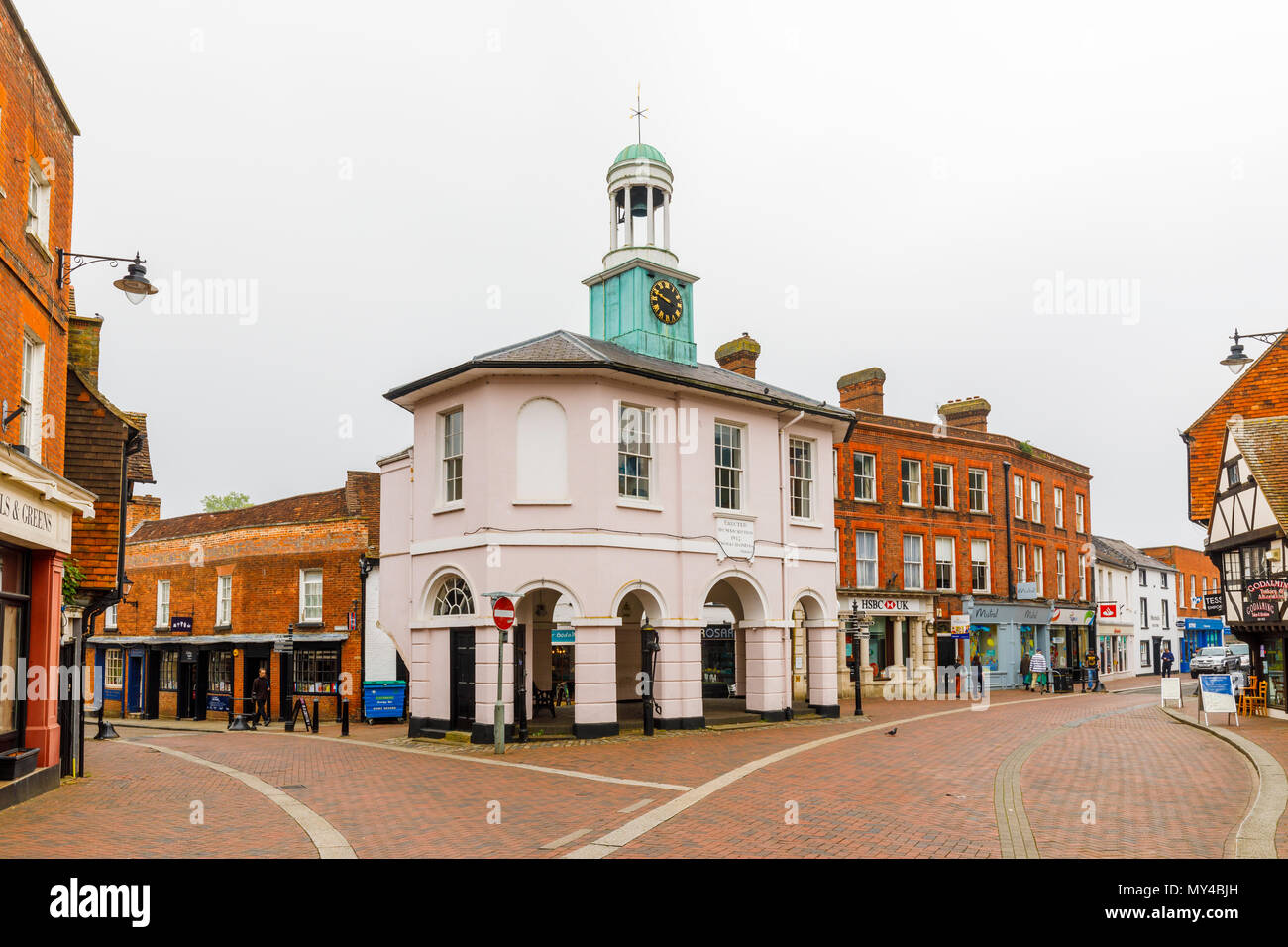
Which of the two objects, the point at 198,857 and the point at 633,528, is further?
the point at 633,528

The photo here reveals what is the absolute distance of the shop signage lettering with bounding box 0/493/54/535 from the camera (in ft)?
37.3

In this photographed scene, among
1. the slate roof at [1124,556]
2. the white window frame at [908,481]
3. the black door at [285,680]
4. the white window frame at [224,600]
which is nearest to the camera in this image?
the black door at [285,680]

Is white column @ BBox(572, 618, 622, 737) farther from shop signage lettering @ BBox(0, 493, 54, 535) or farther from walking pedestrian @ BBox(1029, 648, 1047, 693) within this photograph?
walking pedestrian @ BBox(1029, 648, 1047, 693)

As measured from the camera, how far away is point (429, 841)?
31.4 ft

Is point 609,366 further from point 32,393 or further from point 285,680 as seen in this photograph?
point 285,680

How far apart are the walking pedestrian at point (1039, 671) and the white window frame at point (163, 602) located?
3124 cm

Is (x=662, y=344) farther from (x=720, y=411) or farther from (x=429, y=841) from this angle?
(x=429, y=841)

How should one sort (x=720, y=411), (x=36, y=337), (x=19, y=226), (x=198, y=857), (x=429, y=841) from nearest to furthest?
(x=198, y=857), (x=429, y=841), (x=19, y=226), (x=36, y=337), (x=720, y=411)

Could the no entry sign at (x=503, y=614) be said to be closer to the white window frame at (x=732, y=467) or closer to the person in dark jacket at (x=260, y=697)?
the white window frame at (x=732, y=467)

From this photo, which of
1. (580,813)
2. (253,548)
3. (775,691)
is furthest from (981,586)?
(580,813)

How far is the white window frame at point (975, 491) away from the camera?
3819 centimetres

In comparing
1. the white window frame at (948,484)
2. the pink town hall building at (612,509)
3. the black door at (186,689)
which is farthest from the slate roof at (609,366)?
the black door at (186,689)
